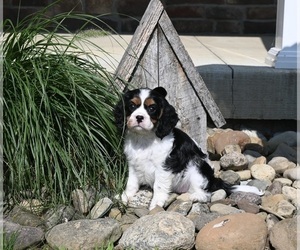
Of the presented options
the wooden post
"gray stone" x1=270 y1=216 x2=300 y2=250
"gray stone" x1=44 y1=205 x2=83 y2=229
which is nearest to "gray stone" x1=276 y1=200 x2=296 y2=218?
"gray stone" x1=270 y1=216 x2=300 y2=250

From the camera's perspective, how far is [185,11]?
34.0ft

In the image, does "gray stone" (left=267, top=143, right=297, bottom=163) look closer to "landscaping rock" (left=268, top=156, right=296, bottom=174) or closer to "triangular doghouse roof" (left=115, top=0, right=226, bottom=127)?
"landscaping rock" (left=268, top=156, right=296, bottom=174)

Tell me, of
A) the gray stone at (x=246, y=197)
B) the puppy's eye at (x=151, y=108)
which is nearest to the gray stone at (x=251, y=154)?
the gray stone at (x=246, y=197)

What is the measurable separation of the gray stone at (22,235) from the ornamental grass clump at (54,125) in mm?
386

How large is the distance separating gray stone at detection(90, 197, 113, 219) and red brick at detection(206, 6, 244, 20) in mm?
5810

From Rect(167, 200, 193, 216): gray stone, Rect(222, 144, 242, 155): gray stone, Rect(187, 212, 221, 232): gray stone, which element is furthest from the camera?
Rect(222, 144, 242, 155): gray stone

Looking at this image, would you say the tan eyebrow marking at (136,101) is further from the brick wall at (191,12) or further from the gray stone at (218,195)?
the brick wall at (191,12)

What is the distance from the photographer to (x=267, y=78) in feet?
22.9

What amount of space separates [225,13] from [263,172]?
4865 mm

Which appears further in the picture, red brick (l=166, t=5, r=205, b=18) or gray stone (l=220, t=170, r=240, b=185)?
red brick (l=166, t=5, r=205, b=18)

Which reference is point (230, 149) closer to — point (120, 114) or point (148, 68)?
point (148, 68)

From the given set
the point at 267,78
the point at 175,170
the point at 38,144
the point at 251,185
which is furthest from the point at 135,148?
the point at 267,78

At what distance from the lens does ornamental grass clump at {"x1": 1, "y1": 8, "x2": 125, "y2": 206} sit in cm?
503

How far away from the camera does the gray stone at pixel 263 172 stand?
596 centimetres
